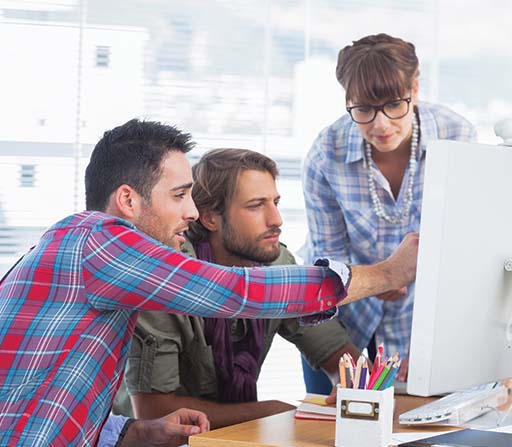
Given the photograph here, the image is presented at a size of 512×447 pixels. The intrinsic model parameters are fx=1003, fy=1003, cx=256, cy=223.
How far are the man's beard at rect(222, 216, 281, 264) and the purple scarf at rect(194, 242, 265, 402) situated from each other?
15 cm

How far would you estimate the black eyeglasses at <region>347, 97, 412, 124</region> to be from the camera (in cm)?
242

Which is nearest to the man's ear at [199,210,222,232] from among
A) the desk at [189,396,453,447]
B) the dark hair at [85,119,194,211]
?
the dark hair at [85,119,194,211]

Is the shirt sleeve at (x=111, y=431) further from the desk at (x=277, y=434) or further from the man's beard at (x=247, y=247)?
the man's beard at (x=247, y=247)

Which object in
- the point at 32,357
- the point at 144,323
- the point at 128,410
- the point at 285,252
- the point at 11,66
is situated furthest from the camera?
the point at 11,66

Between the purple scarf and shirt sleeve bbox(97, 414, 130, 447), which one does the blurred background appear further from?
shirt sleeve bbox(97, 414, 130, 447)

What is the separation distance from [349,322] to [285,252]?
30 centimetres

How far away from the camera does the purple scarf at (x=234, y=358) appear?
2.12m

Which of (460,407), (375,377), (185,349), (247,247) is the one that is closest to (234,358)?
(185,349)

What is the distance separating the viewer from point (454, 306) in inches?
60.0

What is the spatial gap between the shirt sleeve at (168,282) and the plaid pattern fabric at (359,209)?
109cm

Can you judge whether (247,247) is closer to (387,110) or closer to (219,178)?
(219,178)

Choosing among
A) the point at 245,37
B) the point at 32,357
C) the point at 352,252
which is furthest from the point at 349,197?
the point at 245,37

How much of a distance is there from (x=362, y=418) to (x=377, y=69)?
4.07 feet

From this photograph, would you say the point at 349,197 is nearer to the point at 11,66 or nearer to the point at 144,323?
the point at 144,323
